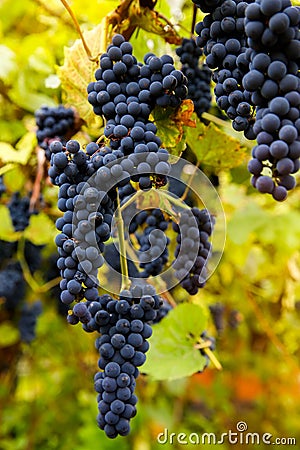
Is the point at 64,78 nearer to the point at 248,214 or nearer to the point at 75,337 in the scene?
the point at 248,214

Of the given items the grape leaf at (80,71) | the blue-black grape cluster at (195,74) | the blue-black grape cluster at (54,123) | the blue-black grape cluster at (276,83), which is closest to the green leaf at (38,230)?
the blue-black grape cluster at (54,123)

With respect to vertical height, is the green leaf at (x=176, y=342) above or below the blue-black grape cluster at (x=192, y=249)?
below

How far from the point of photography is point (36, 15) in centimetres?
147

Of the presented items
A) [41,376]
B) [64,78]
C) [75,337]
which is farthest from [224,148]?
[41,376]

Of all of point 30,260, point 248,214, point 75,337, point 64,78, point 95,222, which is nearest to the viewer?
point 95,222

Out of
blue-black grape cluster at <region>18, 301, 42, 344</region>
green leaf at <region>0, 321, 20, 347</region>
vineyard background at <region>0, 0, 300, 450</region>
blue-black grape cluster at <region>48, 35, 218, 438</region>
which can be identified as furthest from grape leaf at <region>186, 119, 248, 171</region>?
green leaf at <region>0, 321, 20, 347</region>

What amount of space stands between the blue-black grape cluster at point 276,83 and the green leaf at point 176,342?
45 cm

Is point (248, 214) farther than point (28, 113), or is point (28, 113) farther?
point (248, 214)

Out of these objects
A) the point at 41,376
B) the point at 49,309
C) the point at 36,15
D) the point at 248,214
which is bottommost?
the point at 41,376

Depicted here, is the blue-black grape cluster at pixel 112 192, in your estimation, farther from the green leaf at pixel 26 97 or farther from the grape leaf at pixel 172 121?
the green leaf at pixel 26 97

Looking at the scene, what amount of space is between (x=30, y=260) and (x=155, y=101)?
0.69 m

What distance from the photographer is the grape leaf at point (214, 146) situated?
81 cm

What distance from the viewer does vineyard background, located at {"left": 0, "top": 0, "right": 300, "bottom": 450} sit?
3.59ft

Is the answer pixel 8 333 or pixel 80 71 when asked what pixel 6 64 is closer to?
pixel 80 71
